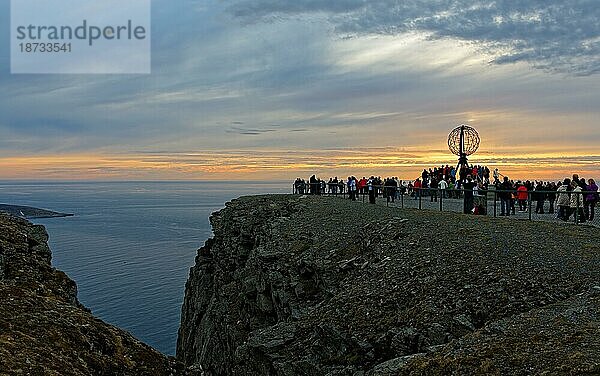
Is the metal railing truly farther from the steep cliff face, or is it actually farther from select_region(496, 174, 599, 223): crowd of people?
the steep cliff face

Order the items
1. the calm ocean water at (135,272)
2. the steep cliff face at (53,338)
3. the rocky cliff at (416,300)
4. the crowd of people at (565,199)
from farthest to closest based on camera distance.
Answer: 1. the calm ocean water at (135,272)
2. the crowd of people at (565,199)
3. the rocky cliff at (416,300)
4. the steep cliff face at (53,338)

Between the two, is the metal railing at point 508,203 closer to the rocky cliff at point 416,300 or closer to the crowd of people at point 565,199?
the crowd of people at point 565,199

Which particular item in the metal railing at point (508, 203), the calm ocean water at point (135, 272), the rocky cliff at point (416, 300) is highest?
the metal railing at point (508, 203)

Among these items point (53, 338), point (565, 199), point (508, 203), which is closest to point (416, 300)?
point (53, 338)

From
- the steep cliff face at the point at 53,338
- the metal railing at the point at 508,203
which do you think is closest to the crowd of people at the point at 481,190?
the metal railing at the point at 508,203

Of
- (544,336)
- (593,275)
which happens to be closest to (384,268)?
(593,275)

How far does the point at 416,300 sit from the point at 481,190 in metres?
12.3

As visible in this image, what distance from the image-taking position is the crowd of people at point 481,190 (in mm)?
21888

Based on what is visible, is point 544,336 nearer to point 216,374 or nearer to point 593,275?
point 593,275

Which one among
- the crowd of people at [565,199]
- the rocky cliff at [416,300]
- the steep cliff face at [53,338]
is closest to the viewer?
the steep cliff face at [53,338]

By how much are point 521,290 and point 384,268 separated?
4402 mm

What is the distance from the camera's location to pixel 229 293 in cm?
2778

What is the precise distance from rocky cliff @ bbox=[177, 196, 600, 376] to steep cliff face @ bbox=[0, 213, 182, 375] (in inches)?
54.3

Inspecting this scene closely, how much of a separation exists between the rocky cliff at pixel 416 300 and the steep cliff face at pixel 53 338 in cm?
138
